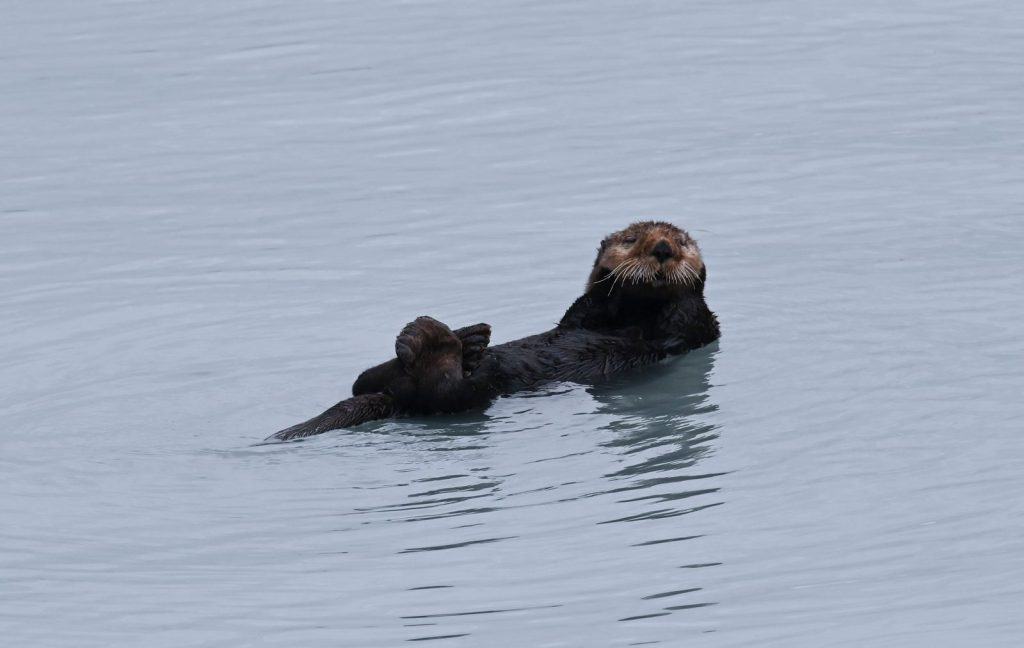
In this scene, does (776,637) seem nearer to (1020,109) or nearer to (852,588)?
(852,588)

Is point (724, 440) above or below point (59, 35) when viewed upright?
below

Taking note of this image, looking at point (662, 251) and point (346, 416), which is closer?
point (346, 416)

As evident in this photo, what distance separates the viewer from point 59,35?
16.7m

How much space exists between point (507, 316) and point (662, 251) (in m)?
1.36

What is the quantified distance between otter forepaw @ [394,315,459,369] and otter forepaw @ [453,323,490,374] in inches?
8.7

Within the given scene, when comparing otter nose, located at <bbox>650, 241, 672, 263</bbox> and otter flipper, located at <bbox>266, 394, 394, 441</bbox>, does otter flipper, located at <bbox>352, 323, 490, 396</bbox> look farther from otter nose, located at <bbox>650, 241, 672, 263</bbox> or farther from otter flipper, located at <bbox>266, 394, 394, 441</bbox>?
otter nose, located at <bbox>650, 241, 672, 263</bbox>

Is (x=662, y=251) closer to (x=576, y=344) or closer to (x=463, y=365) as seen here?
(x=576, y=344)

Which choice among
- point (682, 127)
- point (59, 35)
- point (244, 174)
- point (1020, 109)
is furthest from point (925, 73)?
point (59, 35)

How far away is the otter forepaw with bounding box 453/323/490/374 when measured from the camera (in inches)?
294

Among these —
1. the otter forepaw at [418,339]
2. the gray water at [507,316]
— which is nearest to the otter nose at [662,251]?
the gray water at [507,316]

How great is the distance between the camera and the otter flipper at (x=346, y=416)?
22.9 ft

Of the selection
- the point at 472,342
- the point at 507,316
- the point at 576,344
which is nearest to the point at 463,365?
the point at 472,342

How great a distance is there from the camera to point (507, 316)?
30.0ft

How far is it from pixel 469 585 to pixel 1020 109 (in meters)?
8.57
